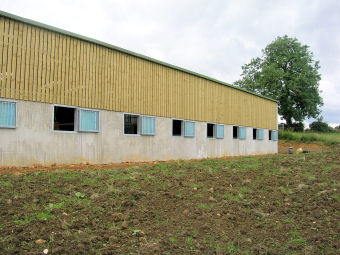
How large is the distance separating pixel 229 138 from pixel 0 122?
15.2 meters

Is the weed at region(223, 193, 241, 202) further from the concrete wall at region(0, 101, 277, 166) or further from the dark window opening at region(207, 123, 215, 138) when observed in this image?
the dark window opening at region(207, 123, 215, 138)

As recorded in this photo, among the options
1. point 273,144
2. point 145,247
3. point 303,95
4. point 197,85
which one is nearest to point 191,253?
point 145,247

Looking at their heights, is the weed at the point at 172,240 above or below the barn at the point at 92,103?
below

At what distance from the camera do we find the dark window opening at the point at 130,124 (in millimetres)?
14506

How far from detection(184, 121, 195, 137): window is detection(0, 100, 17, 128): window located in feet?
31.3

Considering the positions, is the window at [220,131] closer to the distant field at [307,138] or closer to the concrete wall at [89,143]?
the concrete wall at [89,143]

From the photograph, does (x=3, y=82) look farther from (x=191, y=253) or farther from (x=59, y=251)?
(x=191, y=253)

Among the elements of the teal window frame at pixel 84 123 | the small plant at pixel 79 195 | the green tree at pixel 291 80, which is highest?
the green tree at pixel 291 80

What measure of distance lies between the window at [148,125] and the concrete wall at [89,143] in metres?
0.26

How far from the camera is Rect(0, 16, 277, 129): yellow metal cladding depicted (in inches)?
419

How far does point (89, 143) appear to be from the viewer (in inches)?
503

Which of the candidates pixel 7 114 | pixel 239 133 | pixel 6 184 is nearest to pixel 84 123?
pixel 7 114

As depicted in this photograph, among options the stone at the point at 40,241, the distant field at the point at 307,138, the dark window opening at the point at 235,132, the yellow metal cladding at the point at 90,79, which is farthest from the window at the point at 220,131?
the distant field at the point at 307,138

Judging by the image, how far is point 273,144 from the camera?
28.0 m
